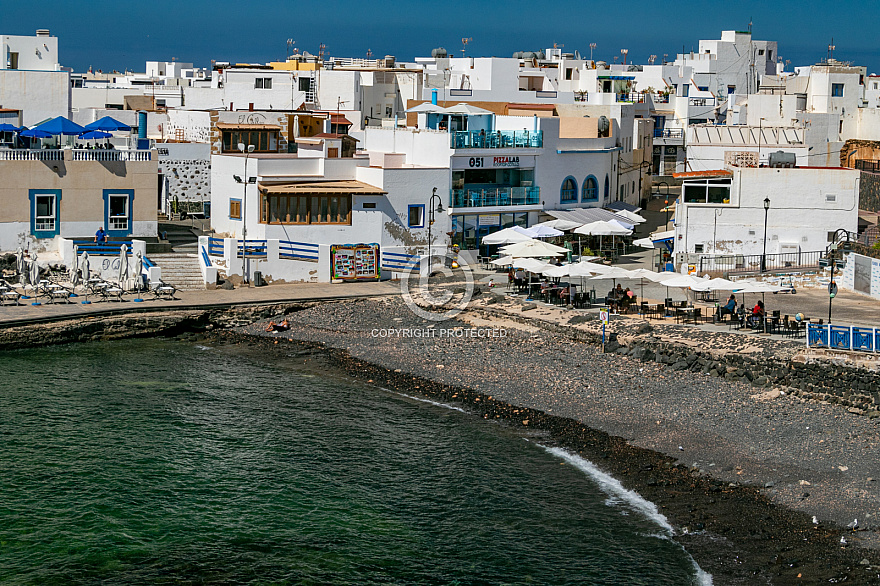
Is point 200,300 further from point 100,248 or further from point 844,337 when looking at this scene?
point 844,337

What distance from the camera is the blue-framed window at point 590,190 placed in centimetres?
5828

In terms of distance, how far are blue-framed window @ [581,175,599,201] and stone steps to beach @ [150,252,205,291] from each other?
21537mm

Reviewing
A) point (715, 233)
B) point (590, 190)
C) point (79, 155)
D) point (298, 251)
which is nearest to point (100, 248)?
point (79, 155)

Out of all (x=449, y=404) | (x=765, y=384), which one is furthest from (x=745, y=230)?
(x=449, y=404)

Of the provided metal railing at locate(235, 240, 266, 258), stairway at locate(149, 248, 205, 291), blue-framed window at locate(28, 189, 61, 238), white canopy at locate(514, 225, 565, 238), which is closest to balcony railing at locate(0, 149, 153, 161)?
blue-framed window at locate(28, 189, 61, 238)

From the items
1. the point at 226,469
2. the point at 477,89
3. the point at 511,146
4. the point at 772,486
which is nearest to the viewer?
the point at 772,486

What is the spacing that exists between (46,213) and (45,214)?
0.06m

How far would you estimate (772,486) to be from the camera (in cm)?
2633

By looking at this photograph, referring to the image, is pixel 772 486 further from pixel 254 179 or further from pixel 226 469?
pixel 254 179

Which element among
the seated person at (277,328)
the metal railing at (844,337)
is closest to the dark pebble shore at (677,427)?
the seated person at (277,328)

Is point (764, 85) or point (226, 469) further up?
point (764, 85)

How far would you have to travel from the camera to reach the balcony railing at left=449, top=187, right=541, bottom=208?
170 ft

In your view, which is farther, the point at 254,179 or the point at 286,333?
the point at 254,179

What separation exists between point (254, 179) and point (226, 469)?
22625 millimetres
